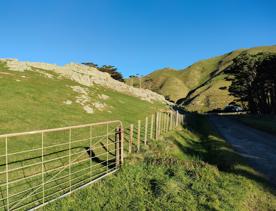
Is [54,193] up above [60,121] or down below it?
below

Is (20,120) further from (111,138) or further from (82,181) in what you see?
(82,181)

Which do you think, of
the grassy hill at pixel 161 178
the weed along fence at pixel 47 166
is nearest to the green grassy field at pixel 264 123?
the grassy hill at pixel 161 178

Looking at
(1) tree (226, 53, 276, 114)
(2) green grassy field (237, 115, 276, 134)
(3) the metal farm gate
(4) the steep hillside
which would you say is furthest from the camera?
(1) tree (226, 53, 276, 114)

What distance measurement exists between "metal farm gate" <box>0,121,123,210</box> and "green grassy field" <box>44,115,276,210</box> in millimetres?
645

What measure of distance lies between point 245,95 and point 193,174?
63521 mm

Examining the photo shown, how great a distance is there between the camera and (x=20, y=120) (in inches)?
679

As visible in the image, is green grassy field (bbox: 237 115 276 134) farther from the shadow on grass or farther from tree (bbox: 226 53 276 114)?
tree (bbox: 226 53 276 114)

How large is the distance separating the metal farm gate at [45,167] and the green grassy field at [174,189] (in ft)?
2.12

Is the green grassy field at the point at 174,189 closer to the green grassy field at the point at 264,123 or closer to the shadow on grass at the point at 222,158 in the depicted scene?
the shadow on grass at the point at 222,158

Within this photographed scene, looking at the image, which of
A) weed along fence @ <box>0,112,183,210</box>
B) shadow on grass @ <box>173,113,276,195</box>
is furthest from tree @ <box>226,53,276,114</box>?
weed along fence @ <box>0,112,183,210</box>

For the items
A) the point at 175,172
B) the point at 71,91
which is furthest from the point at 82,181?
the point at 71,91

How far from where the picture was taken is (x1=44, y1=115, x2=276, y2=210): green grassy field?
27.9 feet

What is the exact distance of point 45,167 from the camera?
11539 mm

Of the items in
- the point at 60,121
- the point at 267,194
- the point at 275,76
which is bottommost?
the point at 267,194
